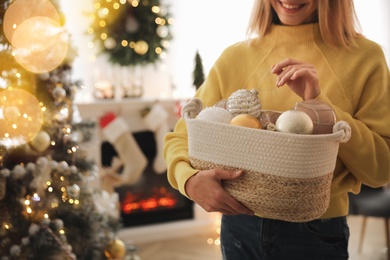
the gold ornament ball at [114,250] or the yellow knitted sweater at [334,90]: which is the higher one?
the yellow knitted sweater at [334,90]

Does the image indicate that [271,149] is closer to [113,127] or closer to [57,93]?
[57,93]

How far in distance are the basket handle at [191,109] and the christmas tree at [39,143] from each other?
42.1 inches

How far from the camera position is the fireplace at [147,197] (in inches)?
144

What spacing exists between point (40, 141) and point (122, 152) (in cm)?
149

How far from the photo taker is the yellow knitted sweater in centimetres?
99

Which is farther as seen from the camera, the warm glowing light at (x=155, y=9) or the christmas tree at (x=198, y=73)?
the warm glowing light at (x=155, y=9)

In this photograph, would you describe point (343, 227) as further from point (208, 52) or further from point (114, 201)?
point (208, 52)

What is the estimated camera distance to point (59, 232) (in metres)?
2.09

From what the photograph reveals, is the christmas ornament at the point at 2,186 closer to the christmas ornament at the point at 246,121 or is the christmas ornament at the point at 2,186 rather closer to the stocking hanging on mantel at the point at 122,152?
the christmas ornament at the point at 246,121

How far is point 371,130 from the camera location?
1.01m

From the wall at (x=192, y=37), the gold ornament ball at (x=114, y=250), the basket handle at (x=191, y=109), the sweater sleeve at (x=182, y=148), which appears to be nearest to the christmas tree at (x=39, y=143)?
the gold ornament ball at (x=114, y=250)

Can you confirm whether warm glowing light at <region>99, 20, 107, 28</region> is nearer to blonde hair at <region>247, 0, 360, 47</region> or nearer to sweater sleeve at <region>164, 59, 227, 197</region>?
sweater sleeve at <region>164, 59, 227, 197</region>

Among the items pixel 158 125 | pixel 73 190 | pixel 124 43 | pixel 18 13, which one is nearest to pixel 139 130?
pixel 158 125

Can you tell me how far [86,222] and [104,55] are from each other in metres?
1.64
